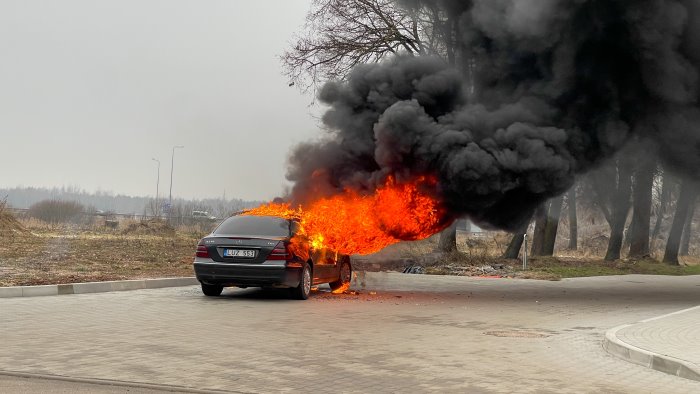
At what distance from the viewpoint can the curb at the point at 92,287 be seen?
14.2 meters

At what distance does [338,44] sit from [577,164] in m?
14.5

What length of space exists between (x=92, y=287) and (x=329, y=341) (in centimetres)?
775

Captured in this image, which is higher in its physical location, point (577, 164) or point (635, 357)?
point (577, 164)

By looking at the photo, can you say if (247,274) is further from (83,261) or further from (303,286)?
(83,261)

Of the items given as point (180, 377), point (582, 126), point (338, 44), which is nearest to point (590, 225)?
point (338, 44)

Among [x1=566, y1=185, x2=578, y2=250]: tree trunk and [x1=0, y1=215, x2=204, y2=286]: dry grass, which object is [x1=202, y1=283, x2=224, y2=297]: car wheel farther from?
[x1=566, y1=185, x2=578, y2=250]: tree trunk

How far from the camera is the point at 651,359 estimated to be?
8.22 m

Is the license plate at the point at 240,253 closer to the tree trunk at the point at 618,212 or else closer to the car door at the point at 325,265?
the car door at the point at 325,265

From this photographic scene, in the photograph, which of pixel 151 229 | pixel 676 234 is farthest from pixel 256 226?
pixel 151 229

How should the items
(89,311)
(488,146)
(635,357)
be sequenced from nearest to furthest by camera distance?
(635,357) → (89,311) → (488,146)

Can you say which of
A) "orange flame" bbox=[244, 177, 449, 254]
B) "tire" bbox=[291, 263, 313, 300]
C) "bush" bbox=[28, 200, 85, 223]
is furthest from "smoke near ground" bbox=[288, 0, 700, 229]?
"bush" bbox=[28, 200, 85, 223]

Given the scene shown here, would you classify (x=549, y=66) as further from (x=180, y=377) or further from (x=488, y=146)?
(x=180, y=377)

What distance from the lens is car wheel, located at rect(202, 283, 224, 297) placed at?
595 inches

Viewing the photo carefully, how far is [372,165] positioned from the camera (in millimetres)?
17219
